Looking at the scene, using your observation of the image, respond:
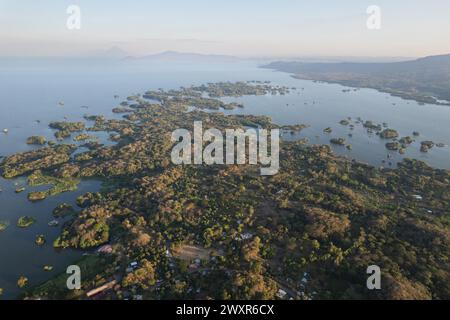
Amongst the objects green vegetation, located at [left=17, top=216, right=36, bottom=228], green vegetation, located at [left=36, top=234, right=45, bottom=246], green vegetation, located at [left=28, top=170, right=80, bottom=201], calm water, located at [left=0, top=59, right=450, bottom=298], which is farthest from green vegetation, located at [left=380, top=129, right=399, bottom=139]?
green vegetation, located at [left=17, top=216, right=36, bottom=228]

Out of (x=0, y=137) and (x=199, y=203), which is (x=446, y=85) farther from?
(x=0, y=137)

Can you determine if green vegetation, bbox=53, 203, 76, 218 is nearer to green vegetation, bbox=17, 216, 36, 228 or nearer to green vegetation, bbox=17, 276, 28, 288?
green vegetation, bbox=17, 216, 36, 228

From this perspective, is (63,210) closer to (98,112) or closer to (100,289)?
(100,289)

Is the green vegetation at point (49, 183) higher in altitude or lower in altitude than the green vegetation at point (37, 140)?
lower

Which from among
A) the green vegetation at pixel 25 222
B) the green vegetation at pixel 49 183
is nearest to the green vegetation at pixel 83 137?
the green vegetation at pixel 49 183

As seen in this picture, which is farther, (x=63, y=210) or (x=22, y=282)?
(x=63, y=210)

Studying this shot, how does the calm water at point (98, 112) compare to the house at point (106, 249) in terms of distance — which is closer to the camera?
the house at point (106, 249)

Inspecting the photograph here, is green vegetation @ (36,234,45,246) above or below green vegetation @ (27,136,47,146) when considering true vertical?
below

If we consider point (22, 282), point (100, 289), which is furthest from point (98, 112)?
point (100, 289)

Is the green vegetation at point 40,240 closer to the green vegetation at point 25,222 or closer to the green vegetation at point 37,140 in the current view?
the green vegetation at point 25,222

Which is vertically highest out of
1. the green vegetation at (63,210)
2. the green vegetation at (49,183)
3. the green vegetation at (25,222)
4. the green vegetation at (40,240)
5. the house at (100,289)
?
the green vegetation at (49,183)
